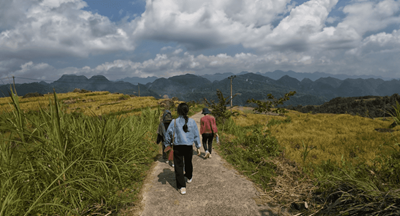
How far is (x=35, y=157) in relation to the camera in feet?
9.82

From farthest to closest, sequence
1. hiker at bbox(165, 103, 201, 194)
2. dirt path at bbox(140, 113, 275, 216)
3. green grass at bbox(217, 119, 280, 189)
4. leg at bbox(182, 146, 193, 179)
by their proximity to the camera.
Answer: green grass at bbox(217, 119, 280, 189), leg at bbox(182, 146, 193, 179), hiker at bbox(165, 103, 201, 194), dirt path at bbox(140, 113, 275, 216)

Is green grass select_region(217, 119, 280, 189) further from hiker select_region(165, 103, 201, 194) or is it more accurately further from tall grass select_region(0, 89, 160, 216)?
tall grass select_region(0, 89, 160, 216)

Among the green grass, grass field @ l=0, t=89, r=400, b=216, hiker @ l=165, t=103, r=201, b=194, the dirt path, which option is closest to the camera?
grass field @ l=0, t=89, r=400, b=216

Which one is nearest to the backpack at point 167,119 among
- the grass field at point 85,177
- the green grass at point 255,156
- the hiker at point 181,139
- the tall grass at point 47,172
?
the grass field at point 85,177

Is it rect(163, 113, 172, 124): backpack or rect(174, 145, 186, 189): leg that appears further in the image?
rect(163, 113, 172, 124): backpack

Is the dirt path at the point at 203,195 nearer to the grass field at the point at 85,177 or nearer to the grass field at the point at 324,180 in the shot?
the grass field at the point at 85,177

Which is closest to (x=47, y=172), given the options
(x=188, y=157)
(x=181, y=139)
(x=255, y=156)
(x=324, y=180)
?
(x=181, y=139)

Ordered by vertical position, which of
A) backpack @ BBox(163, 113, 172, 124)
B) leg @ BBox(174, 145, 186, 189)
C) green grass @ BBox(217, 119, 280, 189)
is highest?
backpack @ BBox(163, 113, 172, 124)

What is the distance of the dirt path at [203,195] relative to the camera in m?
3.42

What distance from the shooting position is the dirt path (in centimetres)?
342

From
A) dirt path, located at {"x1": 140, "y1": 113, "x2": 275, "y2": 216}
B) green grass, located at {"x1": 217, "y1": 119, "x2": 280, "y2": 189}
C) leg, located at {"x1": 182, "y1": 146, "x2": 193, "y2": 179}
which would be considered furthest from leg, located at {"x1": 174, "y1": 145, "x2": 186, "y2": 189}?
green grass, located at {"x1": 217, "y1": 119, "x2": 280, "y2": 189}

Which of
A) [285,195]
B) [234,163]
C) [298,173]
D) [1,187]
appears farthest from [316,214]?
[1,187]

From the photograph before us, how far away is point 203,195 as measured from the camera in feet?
13.0

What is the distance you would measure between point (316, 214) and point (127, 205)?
146 inches
